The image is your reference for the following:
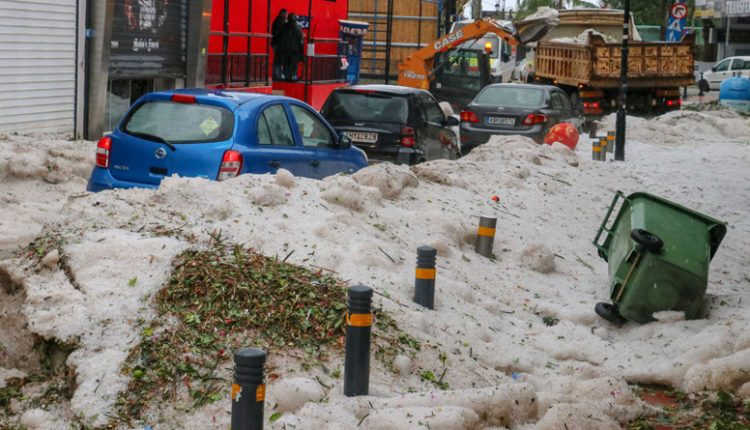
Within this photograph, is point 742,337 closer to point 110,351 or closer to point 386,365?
point 386,365

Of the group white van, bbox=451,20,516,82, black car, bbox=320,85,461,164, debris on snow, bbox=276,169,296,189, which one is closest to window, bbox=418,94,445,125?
black car, bbox=320,85,461,164

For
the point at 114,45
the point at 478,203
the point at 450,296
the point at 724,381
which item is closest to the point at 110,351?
the point at 450,296

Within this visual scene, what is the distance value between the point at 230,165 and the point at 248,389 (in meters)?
5.31

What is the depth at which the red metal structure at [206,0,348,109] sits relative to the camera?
2207 cm

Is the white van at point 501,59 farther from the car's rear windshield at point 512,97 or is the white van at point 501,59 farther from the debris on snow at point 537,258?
the debris on snow at point 537,258

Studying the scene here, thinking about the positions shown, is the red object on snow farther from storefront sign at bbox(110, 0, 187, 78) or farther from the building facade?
storefront sign at bbox(110, 0, 187, 78)

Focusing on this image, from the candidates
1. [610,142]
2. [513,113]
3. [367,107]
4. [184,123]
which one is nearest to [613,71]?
[610,142]

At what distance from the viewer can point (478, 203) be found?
39.1 ft

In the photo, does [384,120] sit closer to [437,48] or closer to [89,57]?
[89,57]

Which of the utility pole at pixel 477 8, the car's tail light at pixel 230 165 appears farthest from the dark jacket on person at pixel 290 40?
the utility pole at pixel 477 8

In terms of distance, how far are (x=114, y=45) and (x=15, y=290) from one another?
40.8ft

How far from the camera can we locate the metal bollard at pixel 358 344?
5.97 m

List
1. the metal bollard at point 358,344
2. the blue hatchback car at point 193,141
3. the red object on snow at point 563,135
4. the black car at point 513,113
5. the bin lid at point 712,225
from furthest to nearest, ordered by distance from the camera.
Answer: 1. the black car at point 513,113
2. the red object on snow at point 563,135
3. the blue hatchback car at point 193,141
4. the bin lid at point 712,225
5. the metal bollard at point 358,344

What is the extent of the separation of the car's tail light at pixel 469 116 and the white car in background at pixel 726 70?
97.1ft
